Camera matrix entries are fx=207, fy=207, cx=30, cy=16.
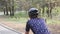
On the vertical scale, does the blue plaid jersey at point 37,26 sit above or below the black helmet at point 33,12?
below

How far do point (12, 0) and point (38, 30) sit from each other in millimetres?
29563

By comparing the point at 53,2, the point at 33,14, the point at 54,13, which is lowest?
the point at 54,13

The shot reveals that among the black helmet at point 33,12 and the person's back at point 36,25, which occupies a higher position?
the black helmet at point 33,12

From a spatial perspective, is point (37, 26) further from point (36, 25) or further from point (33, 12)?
point (33, 12)

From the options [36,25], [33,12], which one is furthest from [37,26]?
[33,12]

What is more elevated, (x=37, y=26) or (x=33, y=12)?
(x=33, y=12)

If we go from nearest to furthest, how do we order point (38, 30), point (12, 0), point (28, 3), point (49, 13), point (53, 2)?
Result: point (38, 30) → point (53, 2) → point (49, 13) → point (28, 3) → point (12, 0)

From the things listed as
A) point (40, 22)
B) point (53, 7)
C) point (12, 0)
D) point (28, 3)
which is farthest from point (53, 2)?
point (40, 22)

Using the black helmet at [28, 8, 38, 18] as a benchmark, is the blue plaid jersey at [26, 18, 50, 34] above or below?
below

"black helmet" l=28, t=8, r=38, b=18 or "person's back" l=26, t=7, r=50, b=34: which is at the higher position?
"black helmet" l=28, t=8, r=38, b=18

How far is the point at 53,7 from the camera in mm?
26109

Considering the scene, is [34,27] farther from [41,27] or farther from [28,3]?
[28,3]

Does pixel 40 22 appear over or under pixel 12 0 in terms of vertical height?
over

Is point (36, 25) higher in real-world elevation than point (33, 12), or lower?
lower
